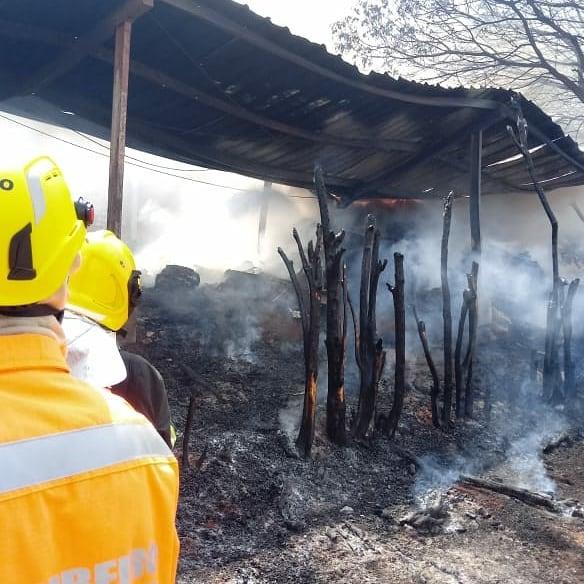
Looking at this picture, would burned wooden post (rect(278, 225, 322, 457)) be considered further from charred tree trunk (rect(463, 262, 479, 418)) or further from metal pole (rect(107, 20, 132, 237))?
charred tree trunk (rect(463, 262, 479, 418))

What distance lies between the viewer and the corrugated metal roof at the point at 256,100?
4.76 meters

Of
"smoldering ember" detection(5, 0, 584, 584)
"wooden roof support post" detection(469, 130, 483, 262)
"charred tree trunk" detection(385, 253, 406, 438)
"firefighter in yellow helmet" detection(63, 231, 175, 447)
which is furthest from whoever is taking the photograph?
"wooden roof support post" detection(469, 130, 483, 262)

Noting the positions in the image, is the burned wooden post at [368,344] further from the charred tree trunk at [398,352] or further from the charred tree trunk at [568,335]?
the charred tree trunk at [568,335]

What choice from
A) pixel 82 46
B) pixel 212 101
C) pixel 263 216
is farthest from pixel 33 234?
pixel 263 216

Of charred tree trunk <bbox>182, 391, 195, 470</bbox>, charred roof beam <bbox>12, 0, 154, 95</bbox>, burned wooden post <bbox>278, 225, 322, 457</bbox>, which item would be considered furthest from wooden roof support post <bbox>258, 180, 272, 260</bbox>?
charred tree trunk <bbox>182, 391, 195, 470</bbox>

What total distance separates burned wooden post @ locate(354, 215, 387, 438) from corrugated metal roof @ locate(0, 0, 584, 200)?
189 centimetres

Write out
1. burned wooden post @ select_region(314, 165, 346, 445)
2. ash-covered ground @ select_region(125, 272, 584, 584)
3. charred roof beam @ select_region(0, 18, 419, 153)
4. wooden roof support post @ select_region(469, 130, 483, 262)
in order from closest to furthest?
ash-covered ground @ select_region(125, 272, 584, 584) → burned wooden post @ select_region(314, 165, 346, 445) → charred roof beam @ select_region(0, 18, 419, 153) → wooden roof support post @ select_region(469, 130, 483, 262)

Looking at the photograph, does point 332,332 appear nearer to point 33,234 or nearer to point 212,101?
point 212,101

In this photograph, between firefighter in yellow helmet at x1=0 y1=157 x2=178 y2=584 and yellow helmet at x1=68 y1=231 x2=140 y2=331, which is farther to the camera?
yellow helmet at x1=68 y1=231 x2=140 y2=331

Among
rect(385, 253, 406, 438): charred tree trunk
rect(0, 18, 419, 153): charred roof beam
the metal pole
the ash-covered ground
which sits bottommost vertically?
the ash-covered ground

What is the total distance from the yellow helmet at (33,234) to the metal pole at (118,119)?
3.42 m

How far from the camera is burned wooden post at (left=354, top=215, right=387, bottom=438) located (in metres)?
5.14

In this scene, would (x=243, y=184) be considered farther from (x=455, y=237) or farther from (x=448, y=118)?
(x=448, y=118)

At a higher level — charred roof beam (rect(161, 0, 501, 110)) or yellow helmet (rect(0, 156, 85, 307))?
charred roof beam (rect(161, 0, 501, 110))
